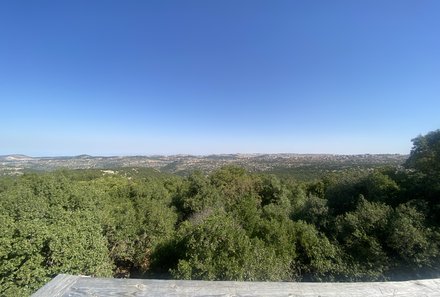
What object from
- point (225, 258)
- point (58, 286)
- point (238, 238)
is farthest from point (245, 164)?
point (58, 286)

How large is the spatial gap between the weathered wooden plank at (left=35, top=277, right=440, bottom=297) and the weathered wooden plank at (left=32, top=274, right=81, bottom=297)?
0.7 inches

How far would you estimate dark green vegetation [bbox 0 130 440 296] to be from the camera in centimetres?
834

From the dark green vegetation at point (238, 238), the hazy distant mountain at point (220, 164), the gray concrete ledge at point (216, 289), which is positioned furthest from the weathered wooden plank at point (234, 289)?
the hazy distant mountain at point (220, 164)

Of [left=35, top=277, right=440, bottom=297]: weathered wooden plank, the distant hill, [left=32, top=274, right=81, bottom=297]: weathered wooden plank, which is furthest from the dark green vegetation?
the distant hill

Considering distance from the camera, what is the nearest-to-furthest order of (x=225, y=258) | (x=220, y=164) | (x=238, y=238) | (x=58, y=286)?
(x=58, y=286) → (x=225, y=258) → (x=238, y=238) → (x=220, y=164)

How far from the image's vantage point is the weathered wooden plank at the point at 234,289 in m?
1.60

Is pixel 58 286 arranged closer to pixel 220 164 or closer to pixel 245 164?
pixel 245 164

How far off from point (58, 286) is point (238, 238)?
10.9 meters

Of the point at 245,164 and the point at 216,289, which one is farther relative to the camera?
the point at 245,164

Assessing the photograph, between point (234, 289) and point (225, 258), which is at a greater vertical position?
point (234, 289)

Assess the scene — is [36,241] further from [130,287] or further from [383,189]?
[383,189]

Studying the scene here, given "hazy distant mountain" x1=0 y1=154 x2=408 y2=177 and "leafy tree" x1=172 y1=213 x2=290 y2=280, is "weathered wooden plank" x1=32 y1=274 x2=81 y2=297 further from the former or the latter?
"hazy distant mountain" x1=0 y1=154 x2=408 y2=177

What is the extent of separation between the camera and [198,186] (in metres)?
27.1

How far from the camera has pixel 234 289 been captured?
5.41 feet
